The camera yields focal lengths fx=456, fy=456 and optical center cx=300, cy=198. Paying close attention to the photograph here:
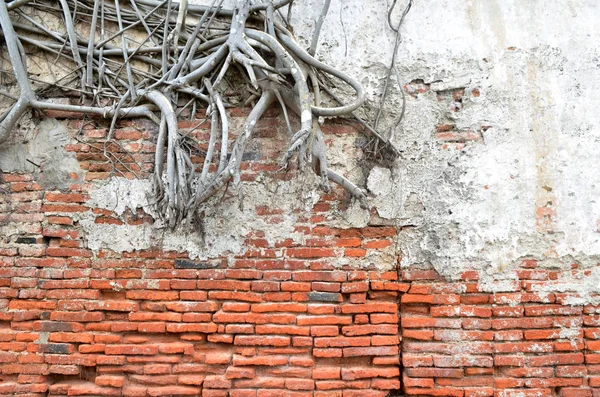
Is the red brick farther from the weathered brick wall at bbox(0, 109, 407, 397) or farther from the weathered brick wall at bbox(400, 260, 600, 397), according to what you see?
the weathered brick wall at bbox(400, 260, 600, 397)

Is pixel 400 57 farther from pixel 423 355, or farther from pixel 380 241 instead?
pixel 423 355

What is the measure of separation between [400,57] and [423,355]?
1775 millimetres

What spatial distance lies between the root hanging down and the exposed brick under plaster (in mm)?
272

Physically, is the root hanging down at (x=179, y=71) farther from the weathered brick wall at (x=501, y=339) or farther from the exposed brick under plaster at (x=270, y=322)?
the weathered brick wall at (x=501, y=339)

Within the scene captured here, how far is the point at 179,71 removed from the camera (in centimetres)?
277

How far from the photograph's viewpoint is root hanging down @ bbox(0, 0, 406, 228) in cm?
257

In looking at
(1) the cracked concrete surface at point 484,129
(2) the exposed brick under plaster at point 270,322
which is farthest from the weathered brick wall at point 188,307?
(1) the cracked concrete surface at point 484,129

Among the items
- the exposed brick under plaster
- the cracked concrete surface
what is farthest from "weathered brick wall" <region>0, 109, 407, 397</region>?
the cracked concrete surface

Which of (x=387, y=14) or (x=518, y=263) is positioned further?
(x=387, y=14)

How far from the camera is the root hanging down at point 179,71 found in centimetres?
257

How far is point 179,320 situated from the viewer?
264cm

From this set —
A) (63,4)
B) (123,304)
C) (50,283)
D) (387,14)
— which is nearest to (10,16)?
(63,4)

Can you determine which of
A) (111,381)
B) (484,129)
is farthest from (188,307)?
(484,129)

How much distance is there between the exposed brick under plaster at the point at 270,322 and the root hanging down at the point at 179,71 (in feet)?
0.89
